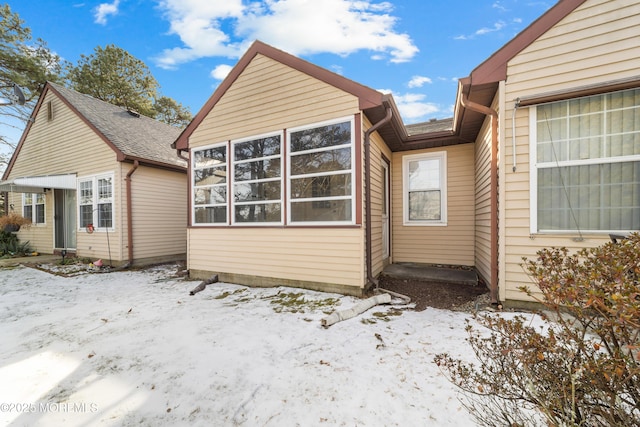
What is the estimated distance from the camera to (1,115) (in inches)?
537

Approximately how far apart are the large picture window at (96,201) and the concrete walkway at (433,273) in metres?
8.72

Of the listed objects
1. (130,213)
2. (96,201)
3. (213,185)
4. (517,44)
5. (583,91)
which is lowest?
(130,213)

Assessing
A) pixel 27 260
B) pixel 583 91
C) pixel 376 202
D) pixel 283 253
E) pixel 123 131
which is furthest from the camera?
pixel 123 131

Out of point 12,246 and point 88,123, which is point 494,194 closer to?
point 88,123

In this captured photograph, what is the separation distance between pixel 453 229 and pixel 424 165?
1.75 m

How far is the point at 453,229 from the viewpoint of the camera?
6.22 metres

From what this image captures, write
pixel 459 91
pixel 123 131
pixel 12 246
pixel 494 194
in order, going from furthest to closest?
pixel 12 246 < pixel 123 131 < pixel 459 91 < pixel 494 194

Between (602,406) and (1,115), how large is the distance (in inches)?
900

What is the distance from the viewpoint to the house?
11.2ft

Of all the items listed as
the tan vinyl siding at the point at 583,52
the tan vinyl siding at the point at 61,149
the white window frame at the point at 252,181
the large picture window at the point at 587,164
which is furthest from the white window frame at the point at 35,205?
the large picture window at the point at 587,164

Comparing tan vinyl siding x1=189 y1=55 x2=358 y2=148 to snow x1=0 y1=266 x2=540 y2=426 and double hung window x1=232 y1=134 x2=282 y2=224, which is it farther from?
snow x1=0 y1=266 x2=540 y2=426

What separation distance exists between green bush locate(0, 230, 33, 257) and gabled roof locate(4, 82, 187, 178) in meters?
3.18

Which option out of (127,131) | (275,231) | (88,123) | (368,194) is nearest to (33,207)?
(88,123)

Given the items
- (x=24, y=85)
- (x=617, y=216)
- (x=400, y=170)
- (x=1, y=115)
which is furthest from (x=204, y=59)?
(x=617, y=216)
